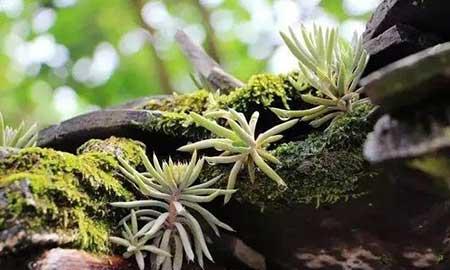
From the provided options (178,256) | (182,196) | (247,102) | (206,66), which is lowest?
(178,256)

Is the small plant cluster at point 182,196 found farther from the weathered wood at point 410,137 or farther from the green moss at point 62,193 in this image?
the weathered wood at point 410,137

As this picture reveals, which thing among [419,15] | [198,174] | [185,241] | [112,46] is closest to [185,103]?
[198,174]

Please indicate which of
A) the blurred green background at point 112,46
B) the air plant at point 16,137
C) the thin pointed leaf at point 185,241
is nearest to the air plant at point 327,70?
the thin pointed leaf at point 185,241

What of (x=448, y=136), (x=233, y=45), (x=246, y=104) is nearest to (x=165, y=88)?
(x=233, y=45)

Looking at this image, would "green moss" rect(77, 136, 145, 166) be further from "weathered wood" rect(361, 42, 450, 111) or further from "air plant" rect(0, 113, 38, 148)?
"weathered wood" rect(361, 42, 450, 111)

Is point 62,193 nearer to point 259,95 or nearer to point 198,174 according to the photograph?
point 198,174

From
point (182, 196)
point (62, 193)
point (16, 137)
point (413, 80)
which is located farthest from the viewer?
point (16, 137)
